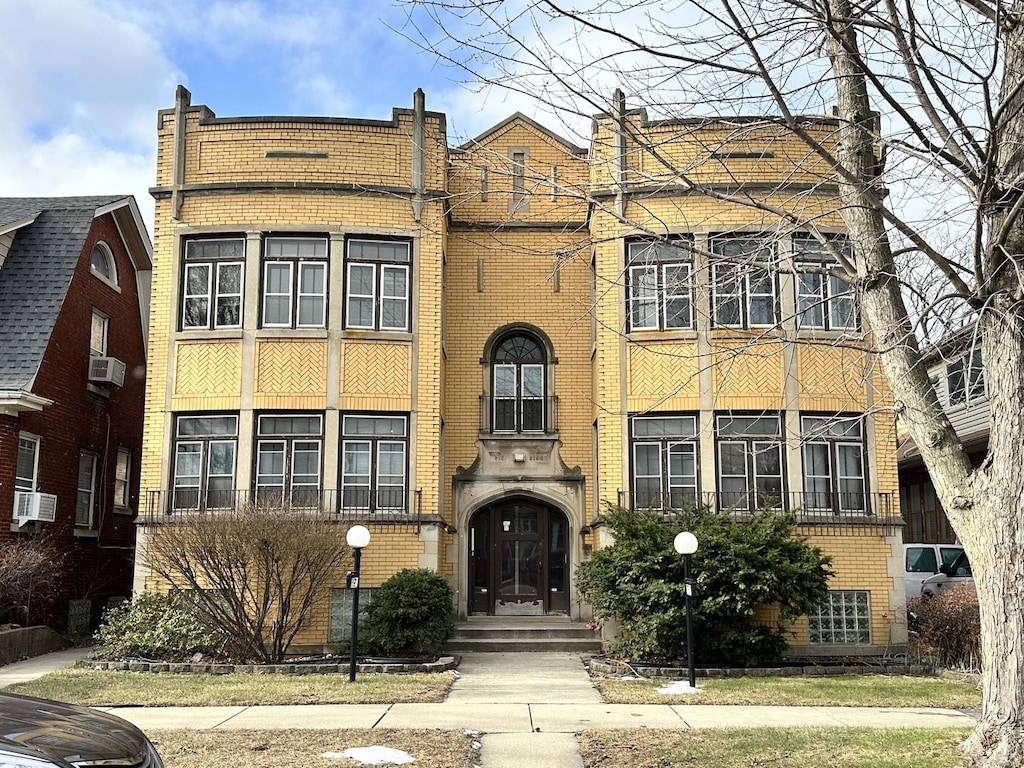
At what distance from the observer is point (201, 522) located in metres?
14.4

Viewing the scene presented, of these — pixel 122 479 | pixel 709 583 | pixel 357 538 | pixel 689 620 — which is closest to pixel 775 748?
pixel 689 620

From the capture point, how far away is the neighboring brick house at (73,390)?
1733cm

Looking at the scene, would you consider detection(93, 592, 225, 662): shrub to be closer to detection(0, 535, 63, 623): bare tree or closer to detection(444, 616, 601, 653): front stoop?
detection(0, 535, 63, 623): bare tree

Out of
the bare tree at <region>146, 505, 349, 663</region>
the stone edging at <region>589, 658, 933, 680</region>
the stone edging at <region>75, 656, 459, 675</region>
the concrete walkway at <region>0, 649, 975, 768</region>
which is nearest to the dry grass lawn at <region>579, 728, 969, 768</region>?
the concrete walkway at <region>0, 649, 975, 768</region>

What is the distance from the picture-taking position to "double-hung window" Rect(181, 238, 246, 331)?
17.0 meters

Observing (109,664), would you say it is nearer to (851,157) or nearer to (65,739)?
(65,739)

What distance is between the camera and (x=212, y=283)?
17188mm

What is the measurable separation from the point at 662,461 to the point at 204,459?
7826mm

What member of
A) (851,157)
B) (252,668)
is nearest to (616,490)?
(252,668)

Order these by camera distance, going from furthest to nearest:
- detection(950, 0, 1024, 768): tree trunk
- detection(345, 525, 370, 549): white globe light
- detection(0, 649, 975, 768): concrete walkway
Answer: detection(345, 525, 370, 549): white globe light
detection(0, 649, 975, 768): concrete walkway
detection(950, 0, 1024, 768): tree trunk

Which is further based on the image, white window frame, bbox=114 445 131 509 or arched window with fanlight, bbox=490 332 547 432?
white window frame, bbox=114 445 131 509

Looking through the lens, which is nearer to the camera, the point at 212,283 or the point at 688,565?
the point at 688,565

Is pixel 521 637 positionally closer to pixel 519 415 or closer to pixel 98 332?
pixel 519 415

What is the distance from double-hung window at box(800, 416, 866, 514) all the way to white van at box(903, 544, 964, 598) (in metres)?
3.17
